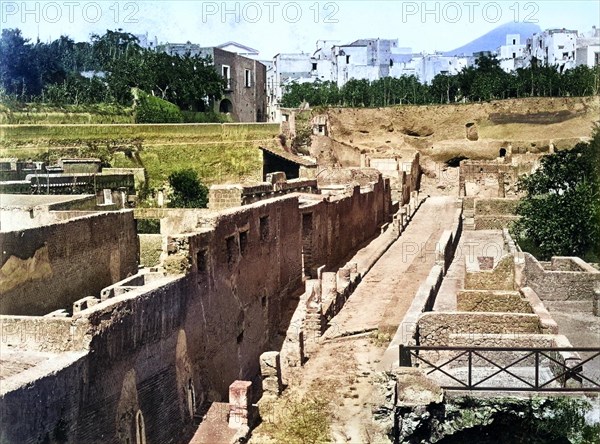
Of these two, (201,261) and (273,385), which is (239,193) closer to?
(201,261)

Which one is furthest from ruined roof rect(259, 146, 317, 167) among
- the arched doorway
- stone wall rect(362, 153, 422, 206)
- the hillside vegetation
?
the hillside vegetation

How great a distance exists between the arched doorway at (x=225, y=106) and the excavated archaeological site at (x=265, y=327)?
2528cm

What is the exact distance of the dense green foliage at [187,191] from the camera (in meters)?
35.8

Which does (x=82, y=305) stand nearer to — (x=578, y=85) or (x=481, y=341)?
(x=481, y=341)

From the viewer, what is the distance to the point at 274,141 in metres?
43.5

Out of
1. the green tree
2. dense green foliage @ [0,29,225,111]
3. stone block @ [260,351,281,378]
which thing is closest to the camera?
stone block @ [260,351,281,378]

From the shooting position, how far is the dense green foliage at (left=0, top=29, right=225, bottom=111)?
1710 inches

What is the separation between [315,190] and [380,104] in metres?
38.4

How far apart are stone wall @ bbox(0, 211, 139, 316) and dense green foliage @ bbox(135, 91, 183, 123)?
24290 mm

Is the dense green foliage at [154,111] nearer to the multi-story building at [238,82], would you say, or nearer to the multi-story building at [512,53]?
the multi-story building at [238,82]

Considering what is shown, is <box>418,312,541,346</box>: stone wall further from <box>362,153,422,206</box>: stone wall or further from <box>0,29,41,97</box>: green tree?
<box>0,29,41,97</box>: green tree

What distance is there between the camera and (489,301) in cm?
1525

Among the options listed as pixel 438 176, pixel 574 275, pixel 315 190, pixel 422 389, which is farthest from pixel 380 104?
pixel 422 389

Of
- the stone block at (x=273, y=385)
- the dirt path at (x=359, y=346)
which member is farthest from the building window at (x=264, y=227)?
the stone block at (x=273, y=385)
